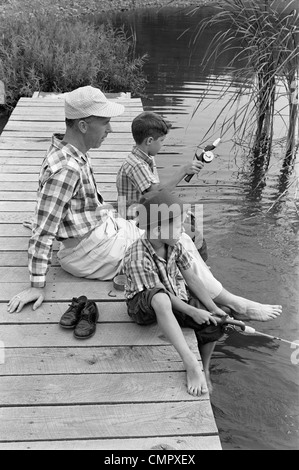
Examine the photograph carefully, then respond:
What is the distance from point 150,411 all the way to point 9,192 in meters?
2.71

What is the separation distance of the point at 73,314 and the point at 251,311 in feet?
3.52

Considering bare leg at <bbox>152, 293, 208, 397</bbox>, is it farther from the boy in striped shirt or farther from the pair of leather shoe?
the boy in striped shirt

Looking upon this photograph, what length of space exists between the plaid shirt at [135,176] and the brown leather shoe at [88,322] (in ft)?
3.58

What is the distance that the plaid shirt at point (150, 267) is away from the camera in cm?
315

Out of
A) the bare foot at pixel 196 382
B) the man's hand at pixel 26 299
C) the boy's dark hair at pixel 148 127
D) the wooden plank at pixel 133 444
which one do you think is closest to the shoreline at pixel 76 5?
the boy's dark hair at pixel 148 127

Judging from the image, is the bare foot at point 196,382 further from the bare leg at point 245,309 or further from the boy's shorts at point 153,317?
the bare leg at point 245,309

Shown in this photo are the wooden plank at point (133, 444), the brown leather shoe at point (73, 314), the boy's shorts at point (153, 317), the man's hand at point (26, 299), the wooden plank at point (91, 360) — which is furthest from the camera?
the man's hand at point (26, 299)

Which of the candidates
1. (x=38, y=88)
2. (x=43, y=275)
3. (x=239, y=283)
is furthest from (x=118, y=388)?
(x=38, y=88)

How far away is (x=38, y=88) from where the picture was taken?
8312 millimetres

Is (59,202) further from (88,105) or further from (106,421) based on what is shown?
(106,421)

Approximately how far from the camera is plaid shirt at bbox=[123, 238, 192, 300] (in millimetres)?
3154

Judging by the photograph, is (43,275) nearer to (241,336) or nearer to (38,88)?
(241,336)

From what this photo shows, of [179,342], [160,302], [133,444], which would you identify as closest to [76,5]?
[160,302]

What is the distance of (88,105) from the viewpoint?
10.9ft
